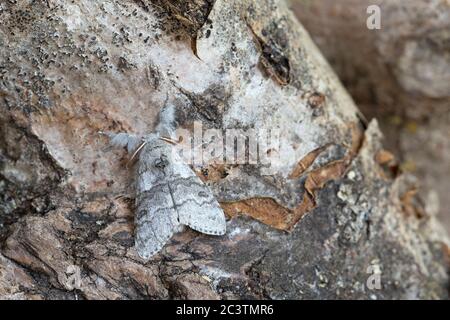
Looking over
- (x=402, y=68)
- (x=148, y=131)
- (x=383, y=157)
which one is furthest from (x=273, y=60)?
(x=402, y=68)

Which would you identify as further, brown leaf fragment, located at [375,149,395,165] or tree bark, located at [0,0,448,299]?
brown leaf fragment, located at [375,149,395,165]

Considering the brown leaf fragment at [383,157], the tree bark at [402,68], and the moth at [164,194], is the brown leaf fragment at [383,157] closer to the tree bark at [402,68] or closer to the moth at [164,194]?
the tree bark at [402,68]

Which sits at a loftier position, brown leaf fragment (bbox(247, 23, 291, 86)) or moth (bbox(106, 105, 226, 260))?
brown leaf fragment (bbox(247, 23, 291, 86))

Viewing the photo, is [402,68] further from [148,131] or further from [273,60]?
[148,131]

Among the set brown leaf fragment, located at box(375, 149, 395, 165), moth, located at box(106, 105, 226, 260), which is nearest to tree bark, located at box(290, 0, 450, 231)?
brown leaf fragment, located at box(375, 149, 395, 165)

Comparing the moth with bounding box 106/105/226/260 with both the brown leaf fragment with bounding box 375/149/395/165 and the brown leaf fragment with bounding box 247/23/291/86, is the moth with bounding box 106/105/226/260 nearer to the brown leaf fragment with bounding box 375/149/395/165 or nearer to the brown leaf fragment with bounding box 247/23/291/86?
the brown leaf fragment with bounding box 247/23/291/86
